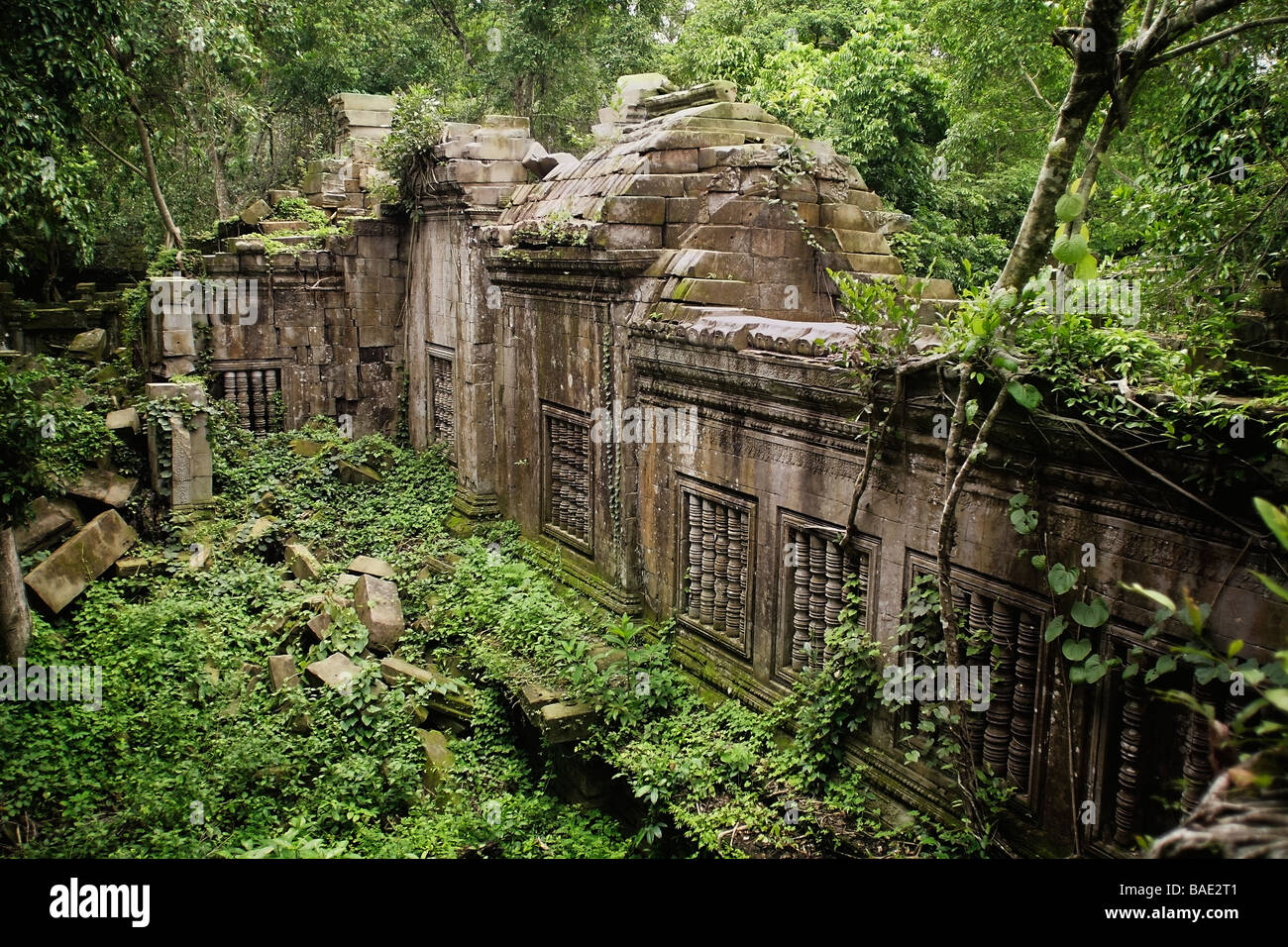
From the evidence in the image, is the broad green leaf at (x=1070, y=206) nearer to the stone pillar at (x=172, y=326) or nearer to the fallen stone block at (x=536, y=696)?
the fallen stone block at (x=536, y=696)

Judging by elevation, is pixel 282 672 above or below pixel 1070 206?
below

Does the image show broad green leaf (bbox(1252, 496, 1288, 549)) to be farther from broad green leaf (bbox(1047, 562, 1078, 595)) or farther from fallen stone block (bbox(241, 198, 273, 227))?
fallen stone block (bbox(241, 198, 273, 227))

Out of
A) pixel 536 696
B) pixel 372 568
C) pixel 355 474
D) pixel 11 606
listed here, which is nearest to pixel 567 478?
pixel 372 568

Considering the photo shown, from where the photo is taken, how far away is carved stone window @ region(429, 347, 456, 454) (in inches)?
555

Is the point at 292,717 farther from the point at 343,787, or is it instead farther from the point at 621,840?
the point at 621,840

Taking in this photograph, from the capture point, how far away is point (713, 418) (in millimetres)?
7766

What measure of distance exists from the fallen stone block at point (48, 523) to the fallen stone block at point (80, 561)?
237mm

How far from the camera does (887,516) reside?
6121 mm

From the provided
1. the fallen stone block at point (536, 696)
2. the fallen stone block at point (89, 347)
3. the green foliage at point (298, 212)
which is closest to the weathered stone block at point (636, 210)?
the fallen stone block at point (536, 696)

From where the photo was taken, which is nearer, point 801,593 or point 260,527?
point 801,593

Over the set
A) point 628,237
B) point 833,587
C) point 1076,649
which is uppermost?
point 628,237

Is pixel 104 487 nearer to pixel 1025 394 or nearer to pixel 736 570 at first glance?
pixel 736 570

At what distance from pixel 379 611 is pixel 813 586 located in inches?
203

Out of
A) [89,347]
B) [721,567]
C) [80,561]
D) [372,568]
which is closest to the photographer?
[721,567]
